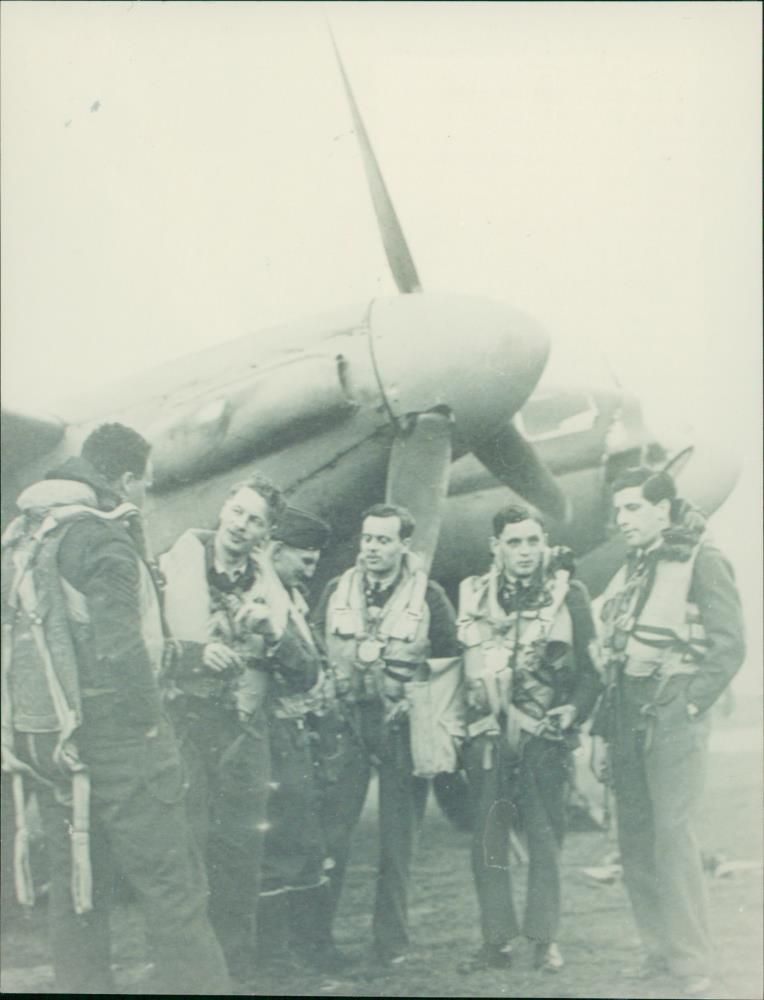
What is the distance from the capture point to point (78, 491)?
284 cm

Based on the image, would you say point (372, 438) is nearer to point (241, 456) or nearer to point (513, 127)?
point (241, 456)

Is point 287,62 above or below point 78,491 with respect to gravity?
above

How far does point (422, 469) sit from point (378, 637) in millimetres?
560

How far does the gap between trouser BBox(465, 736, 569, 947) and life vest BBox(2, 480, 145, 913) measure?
3.53 ft

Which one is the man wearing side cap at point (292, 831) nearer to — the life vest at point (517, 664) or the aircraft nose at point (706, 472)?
the life vest at point (517, 664)

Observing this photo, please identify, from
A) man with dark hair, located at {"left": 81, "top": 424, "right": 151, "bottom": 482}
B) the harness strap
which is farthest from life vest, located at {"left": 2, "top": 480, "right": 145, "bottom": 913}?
man with dark hair, located at {"left": 81, "top": 424, "right": 151, "bottom": 482}

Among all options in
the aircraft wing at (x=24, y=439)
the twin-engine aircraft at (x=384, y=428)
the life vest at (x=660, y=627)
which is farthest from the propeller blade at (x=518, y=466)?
the aircraft wing at (x=24, y=439)

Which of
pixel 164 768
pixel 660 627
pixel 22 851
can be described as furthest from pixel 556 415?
pixel 22 851

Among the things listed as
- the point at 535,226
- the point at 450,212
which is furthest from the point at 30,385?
the point at 535,226

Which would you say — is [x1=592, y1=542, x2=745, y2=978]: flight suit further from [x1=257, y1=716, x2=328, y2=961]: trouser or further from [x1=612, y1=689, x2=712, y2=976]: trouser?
[x1=257, y1=716, x2=328, y2=961]: trouser

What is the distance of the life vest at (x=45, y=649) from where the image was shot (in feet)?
8.91

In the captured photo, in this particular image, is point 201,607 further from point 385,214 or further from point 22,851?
point 385,214

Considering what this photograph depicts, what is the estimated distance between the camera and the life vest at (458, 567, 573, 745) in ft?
9.26

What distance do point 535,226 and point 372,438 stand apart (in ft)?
2.78
